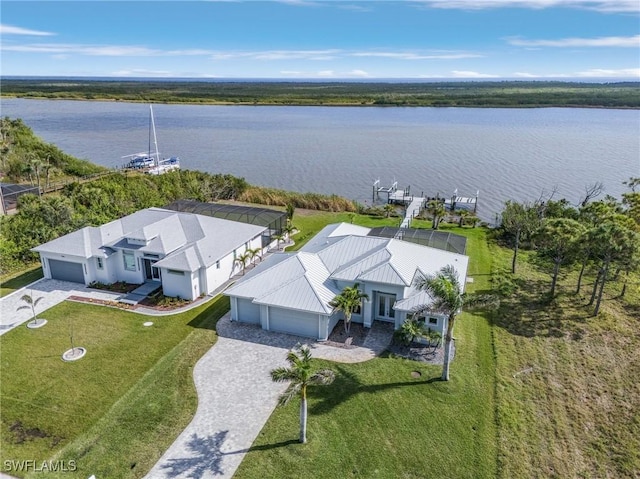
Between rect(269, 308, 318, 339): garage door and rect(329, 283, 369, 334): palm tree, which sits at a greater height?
rect(329, 283, 369, 334): palm tree

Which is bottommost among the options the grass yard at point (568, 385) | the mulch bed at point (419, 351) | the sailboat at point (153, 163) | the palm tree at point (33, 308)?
the grass yard at point (568, 385)

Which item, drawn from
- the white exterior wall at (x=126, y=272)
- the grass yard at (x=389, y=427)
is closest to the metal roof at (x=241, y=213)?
the white exterior wall at (x=126, y=272)

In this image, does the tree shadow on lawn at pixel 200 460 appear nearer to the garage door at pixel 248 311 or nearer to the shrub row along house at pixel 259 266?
the shrub row along house at pixel 259 266

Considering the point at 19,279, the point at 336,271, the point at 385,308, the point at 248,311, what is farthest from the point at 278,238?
the point at 19,279

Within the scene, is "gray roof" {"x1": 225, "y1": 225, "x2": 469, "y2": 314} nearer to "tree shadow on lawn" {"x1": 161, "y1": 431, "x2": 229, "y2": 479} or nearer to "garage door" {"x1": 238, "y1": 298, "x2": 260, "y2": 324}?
"garage door" {"x1": 238, "y1": 298, "x2": 260, "y2": 324}

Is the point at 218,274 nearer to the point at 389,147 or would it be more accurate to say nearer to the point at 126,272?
the point at 126,272

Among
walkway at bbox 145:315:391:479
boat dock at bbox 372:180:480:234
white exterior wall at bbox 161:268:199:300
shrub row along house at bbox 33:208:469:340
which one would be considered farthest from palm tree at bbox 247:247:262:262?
boat dock at bbox 372:180:480:234

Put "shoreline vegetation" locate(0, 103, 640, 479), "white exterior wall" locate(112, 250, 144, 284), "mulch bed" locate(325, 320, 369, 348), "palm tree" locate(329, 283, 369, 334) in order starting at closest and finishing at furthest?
"shoreline vegetation" locate(0, 103, 640, 479)
"palm tree" locate(329, 283, 369, 334)
"mulch bed" locate(325, 320, 369, 348)
"white exterior wall" locate(112, 250, 144, 284)
